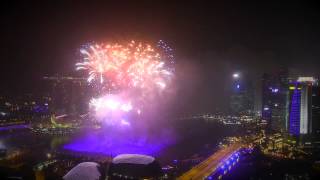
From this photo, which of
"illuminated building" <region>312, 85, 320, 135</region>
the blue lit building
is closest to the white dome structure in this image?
the blue lit building

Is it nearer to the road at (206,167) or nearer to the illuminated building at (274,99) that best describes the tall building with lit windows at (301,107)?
the illuminated building at (274,99)

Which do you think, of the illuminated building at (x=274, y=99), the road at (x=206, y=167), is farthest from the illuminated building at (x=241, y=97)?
the road at (x=206, y=167)

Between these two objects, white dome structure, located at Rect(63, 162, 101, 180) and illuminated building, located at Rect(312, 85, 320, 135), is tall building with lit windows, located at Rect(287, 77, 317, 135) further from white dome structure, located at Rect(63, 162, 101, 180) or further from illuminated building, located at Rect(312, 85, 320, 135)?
white dome structure, located at Rect(63, 162, 101, 180)

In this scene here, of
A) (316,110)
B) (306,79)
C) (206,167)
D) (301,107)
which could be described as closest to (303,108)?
(301,107)

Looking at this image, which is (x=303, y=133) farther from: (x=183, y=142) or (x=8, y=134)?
(x=8, y=134)

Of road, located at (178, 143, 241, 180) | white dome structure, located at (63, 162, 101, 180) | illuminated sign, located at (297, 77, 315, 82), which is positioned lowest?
road, located at (178, 143, 241, 180)

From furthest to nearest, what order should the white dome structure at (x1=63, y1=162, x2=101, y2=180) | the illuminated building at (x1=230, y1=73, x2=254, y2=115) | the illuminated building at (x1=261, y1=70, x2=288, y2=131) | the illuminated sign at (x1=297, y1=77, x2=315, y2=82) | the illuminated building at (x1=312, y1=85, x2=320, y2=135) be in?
the illuminated building at (x1=230, y1=73, x2=254, y2=115), the illuminated building at (x1=261, y1=70, x2=288, y2=131), the illuminated sign at (x1=297, y1=77, x2=315, y2=82), the illuminated building at (x1=312, y1=85, x2=320, y2=135), the white dome structure at (x1=63, y1=162, x2=101, y2=180)

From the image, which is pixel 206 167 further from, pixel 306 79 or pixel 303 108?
pixel 306 79

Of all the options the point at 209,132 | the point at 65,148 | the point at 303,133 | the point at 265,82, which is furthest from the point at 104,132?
the point at 265,82
